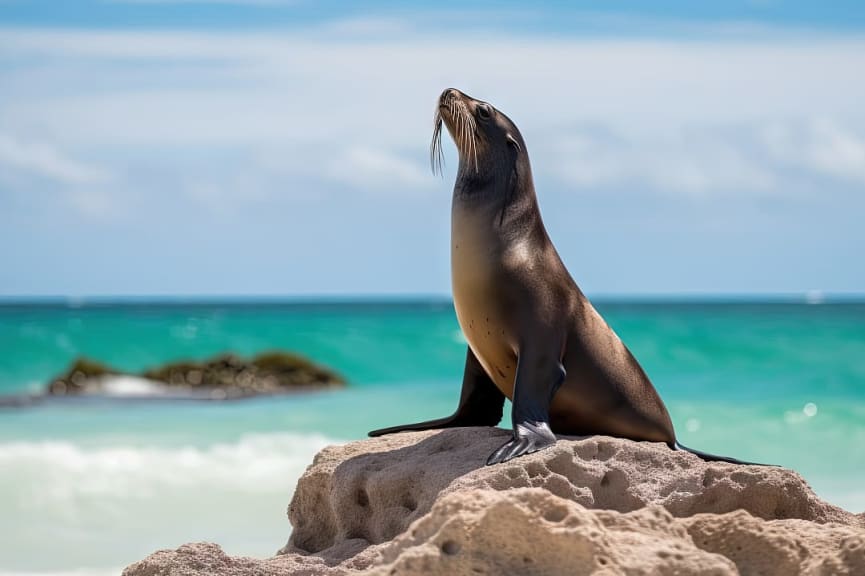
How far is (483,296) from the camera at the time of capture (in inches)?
193

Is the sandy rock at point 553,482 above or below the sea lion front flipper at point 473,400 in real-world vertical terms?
below

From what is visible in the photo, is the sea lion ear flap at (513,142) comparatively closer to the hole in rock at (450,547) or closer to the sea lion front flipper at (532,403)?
the sea lion front flipper at (532,403)

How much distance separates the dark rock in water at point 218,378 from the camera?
21.8 m

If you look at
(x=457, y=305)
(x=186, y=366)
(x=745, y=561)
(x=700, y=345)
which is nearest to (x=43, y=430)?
(x=186, y=366)

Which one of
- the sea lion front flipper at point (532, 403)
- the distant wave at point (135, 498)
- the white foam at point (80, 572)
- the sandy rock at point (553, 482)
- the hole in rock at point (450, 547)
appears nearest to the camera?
the hole in rock at point (450, 547)

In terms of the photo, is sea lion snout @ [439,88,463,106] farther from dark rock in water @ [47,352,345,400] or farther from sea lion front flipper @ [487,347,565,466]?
dark rock in water @ [47,352,345,400]

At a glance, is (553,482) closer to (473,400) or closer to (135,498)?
(473,400)

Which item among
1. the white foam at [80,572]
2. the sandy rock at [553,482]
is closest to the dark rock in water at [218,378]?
the white foam at [80,572]

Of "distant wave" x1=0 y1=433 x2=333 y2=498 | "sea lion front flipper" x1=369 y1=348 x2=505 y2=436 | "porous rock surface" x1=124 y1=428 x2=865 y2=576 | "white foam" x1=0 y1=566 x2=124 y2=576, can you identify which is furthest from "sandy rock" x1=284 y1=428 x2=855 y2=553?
"distant wave" x1=0 y1=433 x2=333 y2=498

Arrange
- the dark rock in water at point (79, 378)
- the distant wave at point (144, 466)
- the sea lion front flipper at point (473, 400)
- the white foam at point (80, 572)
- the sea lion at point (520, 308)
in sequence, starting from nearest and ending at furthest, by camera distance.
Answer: the sea lion at point (520, 308) → the sea lion front flipper at point (473, 400) → the white foam at point (80, 572) → the distant wave at point (144, 466) → the dark rock in water at point (79, 378)

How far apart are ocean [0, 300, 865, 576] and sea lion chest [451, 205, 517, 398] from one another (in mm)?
3412

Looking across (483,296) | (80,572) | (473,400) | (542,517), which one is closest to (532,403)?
(483,296)

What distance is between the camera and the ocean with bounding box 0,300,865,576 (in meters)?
8.80

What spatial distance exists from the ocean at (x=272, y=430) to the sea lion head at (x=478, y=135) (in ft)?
11.9
